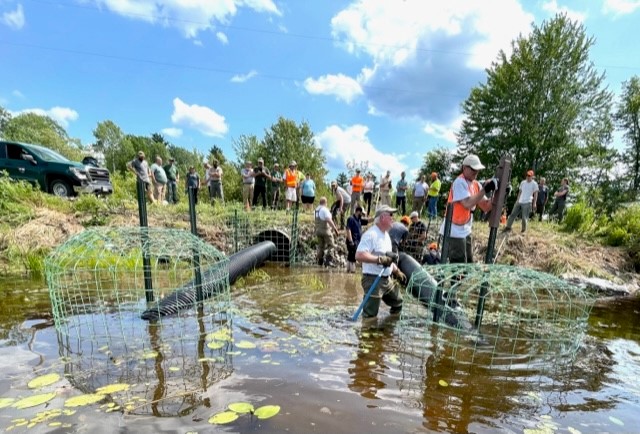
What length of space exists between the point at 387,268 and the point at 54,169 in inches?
509

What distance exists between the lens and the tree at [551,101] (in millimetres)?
24297

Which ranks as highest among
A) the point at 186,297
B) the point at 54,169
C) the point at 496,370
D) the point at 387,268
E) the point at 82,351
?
the point at 54,169

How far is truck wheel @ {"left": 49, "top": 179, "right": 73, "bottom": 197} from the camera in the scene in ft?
40.6

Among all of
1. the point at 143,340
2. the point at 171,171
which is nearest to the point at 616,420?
the point at 143,340

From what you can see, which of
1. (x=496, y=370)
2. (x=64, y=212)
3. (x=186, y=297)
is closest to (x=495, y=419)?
(x=496, y=370)

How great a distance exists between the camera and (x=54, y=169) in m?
12.2

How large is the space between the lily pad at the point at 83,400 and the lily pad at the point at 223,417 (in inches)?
39.4

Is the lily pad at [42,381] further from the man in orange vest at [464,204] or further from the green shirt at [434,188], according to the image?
the green shirt at [434,188]

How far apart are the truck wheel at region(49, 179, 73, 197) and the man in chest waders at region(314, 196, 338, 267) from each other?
943 cm

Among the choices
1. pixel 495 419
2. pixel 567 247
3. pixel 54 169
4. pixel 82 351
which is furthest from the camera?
pixel 54 169

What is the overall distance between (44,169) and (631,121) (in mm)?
42146

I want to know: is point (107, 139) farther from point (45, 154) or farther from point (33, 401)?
point (33, 401)

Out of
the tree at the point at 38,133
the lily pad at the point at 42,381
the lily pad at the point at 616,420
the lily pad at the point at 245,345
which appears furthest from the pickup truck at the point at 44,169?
the tree at the point at 38,133

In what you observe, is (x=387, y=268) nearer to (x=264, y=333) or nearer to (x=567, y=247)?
(x=264, y=333)
